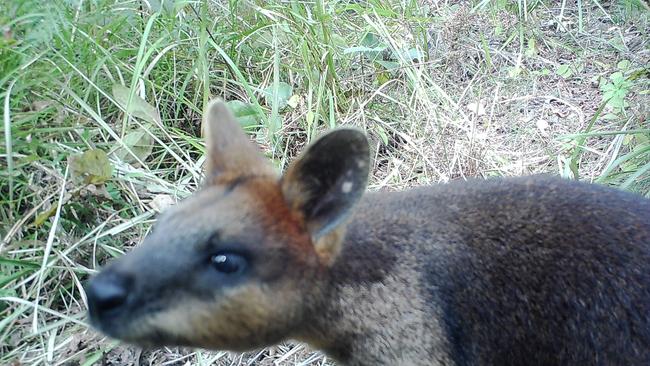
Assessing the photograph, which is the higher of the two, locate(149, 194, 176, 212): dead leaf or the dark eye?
the dark eye

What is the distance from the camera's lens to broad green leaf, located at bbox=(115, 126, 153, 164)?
4652 mm

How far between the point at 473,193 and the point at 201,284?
1277 millimetres

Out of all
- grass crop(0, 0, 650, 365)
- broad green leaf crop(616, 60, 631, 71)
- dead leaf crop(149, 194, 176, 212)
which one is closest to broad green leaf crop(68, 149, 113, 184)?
grass crop(0, 0, 650, 365)

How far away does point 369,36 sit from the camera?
5.84 meters

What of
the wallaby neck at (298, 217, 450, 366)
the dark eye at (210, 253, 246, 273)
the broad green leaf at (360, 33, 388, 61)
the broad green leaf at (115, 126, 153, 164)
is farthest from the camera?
the broad green leaf at (360, 33, 388, 61)

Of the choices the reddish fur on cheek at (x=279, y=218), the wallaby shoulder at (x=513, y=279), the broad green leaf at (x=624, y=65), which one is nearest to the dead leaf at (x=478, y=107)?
the broad green leaf at (x=624, y=65)

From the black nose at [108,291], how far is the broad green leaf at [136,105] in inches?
91.4

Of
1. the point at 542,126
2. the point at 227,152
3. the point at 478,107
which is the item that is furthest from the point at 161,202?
the point at 542,126

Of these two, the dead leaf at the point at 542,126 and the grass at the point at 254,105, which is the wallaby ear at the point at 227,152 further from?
the dead leaf at the point at 542,126

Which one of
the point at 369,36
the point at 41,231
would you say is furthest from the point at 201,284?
the point at 369,36

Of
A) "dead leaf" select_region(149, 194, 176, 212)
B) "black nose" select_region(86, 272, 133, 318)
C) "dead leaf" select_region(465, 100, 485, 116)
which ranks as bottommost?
"dead leaf" select_region(149, 194, 176, 212)

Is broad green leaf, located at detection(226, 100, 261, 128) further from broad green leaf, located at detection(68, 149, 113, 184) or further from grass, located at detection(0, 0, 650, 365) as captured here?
broad green leaf, located at detection(68, 149, 113, 184)

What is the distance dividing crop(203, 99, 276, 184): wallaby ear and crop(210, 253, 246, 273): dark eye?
16.4 inches

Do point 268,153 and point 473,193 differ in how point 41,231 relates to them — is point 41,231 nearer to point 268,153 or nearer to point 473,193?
point 268,153
